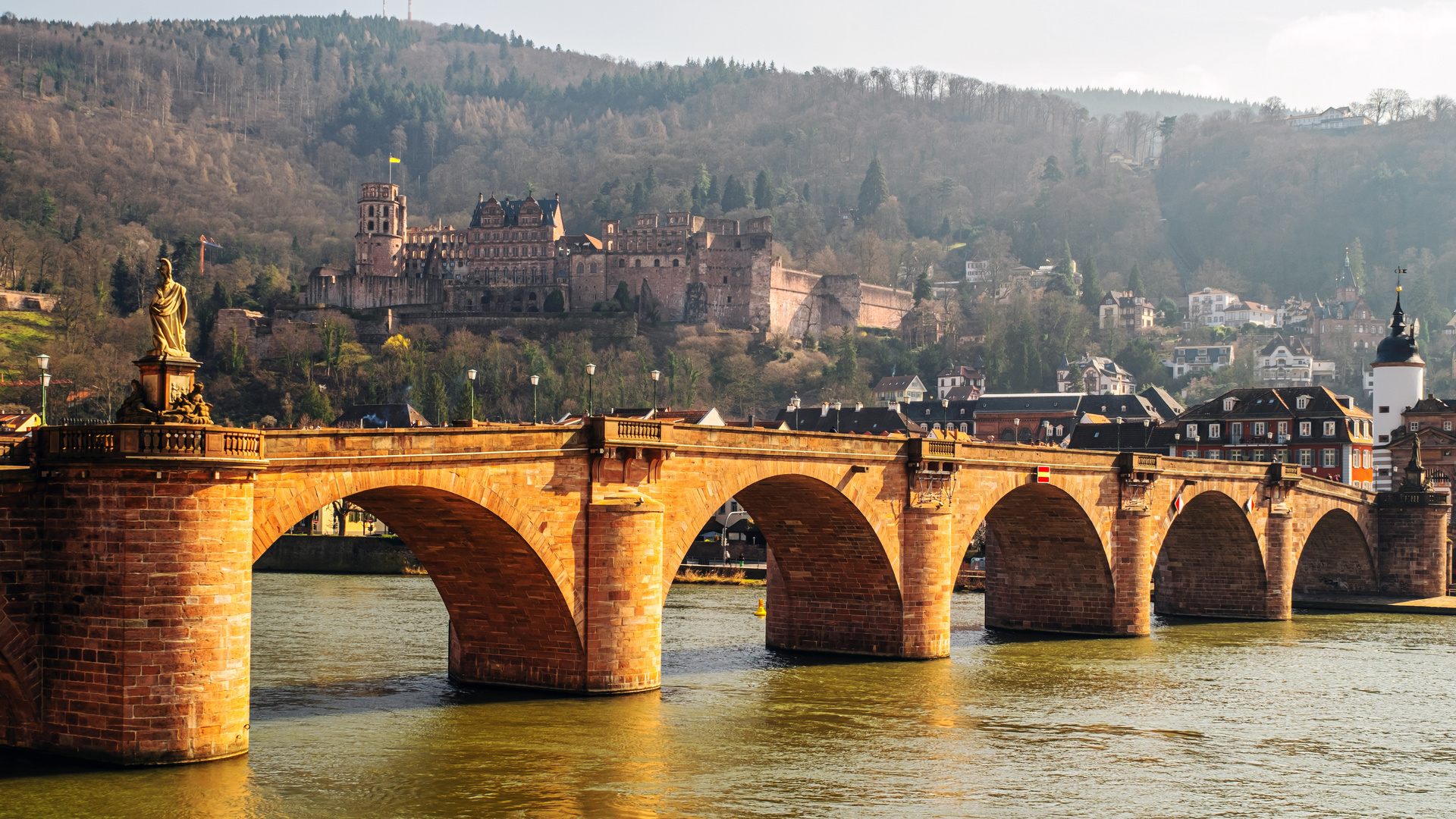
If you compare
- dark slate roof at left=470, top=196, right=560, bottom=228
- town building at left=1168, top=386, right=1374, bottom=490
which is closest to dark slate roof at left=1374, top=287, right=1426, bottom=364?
town building at left=1168, top=386, right=1374, bottom=490

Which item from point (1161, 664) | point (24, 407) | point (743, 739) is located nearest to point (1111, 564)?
point (1161, 664)

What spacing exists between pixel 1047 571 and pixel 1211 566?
13792mm

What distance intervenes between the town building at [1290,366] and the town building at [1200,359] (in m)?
4.15

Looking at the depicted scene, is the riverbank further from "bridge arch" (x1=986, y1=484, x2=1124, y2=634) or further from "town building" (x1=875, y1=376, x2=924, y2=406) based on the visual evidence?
"town building" (x1=875, y1=376, x2=924, y2=406)

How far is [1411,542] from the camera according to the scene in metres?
79.9

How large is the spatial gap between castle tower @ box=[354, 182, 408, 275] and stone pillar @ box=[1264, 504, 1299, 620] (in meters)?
129

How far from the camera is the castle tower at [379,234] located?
18288 cm

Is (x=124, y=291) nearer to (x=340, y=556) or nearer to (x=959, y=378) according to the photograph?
(x=340, y=556)

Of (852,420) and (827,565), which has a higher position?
(852,420)

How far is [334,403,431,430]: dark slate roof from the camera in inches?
4116

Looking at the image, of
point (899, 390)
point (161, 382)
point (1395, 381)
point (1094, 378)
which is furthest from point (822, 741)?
point (1094, 378)

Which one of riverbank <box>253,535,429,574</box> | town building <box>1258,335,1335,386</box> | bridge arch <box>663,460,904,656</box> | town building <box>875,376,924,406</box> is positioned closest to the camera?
bridge arch <box>663,460,904,656</box>

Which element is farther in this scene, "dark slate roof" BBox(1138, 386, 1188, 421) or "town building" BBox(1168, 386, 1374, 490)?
"dark slate roof" BBox(1138, 386, 1188, 421)

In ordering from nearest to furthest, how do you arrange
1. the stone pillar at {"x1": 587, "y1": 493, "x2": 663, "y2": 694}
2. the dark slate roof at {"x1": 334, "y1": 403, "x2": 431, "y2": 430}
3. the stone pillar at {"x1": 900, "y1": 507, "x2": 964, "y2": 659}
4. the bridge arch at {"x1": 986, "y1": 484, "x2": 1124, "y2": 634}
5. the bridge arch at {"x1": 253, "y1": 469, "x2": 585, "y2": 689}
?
the bridge arch at {"x1": 253, "y1": 469, "x2": 585, "y2": 689} → the stone pillar at {"x1": 587, "y1": 493, "x2": 663, "y2": 694} → the stone pillar at {"x1": 900, "y1": 507, "x2": 964, "y2": 659} → the bridge arch at {"x1": 986, "y1": 484, "x2": 1124, "y2": 634} → the dark slate roof at {"x1": 334, "y1": 403, "x2": 431, "y2": 430}
